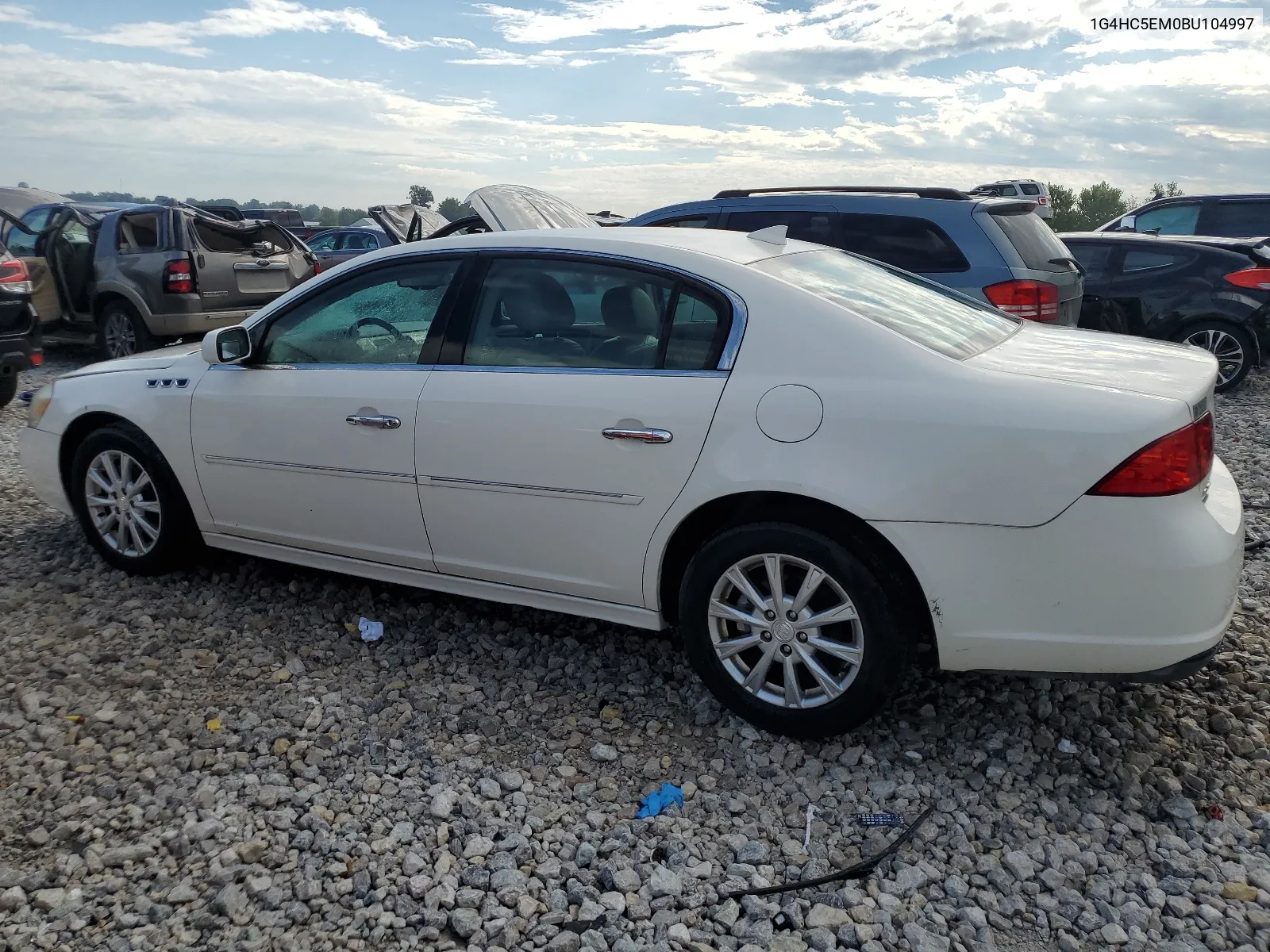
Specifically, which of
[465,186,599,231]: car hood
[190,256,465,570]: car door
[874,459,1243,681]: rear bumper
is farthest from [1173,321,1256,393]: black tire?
[190,256,465,570]: car door

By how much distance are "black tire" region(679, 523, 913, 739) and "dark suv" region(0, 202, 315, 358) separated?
27.7 feet

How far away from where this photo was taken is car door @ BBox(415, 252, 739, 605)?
3328 millimetres

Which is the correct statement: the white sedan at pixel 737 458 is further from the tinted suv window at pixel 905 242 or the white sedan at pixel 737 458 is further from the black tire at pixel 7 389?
the black tire at pixel 7 389

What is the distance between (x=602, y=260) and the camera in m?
3.64

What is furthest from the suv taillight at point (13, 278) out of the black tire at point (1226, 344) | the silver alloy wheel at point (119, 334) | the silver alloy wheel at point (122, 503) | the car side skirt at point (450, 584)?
the black tire at point (1226, 344)

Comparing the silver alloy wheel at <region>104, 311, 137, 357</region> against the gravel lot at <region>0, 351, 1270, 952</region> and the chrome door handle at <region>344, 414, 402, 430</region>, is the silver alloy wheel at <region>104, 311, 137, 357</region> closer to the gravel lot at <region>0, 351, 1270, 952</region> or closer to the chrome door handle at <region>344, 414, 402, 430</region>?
the gravel lot at <region>0, 351, 1270, 952</region>

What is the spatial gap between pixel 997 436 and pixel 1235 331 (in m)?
8.19

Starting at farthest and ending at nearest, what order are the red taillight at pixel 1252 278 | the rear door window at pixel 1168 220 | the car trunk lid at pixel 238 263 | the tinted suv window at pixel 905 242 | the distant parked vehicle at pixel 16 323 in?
1. the rear door window at pixel 1168 220
2. the car trunk lid at pixel 238 263
3. the red taillight at pixel 1252 278
4. the distant parked vehicle at pixel 16 323
5. the tinted suv window at pixel 905 242

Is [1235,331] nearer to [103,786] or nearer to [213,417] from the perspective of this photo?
[213,417]

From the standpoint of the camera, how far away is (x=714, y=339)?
3.32 m

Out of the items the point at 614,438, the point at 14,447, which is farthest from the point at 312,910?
the point at 14,447

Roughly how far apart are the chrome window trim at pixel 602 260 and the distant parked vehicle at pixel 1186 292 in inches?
301

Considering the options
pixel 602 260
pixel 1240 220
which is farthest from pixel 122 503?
pixel 1240 220

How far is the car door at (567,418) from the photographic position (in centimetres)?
333
